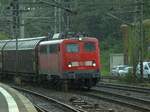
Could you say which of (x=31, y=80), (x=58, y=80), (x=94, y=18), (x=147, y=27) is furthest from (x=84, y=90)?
(x=94, y=18)

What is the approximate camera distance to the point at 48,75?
33.5 m

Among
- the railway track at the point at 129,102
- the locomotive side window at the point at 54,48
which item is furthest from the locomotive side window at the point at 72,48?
the railway track at the point at 129,102

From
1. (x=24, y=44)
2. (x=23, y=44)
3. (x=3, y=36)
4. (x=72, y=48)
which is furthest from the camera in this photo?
(x=3, y=36)

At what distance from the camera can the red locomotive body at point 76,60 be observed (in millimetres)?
31094

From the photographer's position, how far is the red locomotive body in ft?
102

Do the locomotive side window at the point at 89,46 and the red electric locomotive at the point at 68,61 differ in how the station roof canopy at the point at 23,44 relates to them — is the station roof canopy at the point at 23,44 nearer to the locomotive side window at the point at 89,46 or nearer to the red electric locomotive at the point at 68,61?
the red electric locomotive at the point at 68,61

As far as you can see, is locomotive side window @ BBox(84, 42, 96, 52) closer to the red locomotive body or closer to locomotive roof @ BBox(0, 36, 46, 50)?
the red locomotive body

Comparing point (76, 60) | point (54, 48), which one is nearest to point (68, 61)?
point (76, 60)

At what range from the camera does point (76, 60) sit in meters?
31.5

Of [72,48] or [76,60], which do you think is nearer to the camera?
[76,60]

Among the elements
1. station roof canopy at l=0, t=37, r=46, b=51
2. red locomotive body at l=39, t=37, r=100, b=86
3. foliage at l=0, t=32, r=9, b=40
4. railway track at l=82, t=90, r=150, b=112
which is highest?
foliage at l=0, t=32, r=9, b=40

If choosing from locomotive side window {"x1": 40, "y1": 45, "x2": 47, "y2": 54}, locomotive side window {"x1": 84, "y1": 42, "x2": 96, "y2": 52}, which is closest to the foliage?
locomotive side window {"x1": 40, "y1": 45, "x2": 47, "y2": 54}

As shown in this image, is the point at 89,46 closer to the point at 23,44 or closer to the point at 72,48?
the point at 72,48

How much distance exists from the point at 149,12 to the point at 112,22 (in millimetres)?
26194
